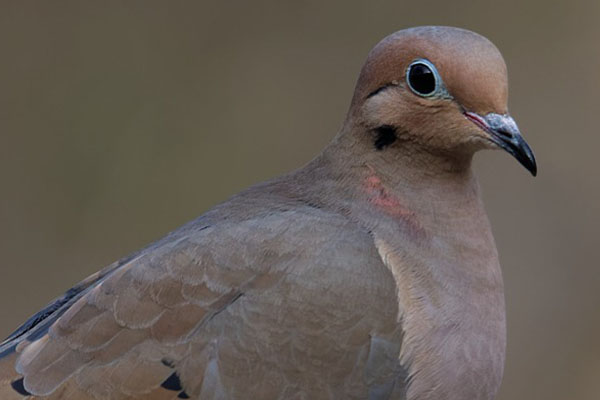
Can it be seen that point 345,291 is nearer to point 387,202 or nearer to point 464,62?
point 387,202

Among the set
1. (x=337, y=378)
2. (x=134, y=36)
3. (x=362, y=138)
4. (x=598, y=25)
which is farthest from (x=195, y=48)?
(x=337, y=378)

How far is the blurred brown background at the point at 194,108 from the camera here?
6391 mm

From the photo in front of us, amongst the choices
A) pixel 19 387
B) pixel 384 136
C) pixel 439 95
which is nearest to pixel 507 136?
pixel 439 95

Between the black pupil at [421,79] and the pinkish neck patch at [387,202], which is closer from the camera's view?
the black pupil at [421,79]

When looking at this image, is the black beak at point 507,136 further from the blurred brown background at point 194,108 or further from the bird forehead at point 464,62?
the blurred brown background at point 194,108

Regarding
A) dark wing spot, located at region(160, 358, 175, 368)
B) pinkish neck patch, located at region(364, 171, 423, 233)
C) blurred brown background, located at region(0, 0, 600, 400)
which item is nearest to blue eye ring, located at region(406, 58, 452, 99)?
pinkish neck patch, located at region(364, 171, 423, 233)

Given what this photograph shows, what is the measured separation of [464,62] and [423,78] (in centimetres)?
13

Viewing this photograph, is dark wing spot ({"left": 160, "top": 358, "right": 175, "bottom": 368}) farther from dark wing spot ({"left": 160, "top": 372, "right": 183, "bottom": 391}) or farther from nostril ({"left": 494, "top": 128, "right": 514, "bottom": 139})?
nostril ({"left": 494, "top": 128, "right": 514, "bottom": 139})

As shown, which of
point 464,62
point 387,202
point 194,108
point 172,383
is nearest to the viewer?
point 172,383

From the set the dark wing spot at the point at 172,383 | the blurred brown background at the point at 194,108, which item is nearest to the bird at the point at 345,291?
the dark wing spot at the point at 172,383

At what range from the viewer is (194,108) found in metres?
6.58

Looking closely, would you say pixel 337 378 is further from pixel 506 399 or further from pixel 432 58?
pixel 506 399

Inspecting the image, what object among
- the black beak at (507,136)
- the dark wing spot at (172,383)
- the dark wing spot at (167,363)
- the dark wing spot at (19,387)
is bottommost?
the dark wing spot at (172,383)

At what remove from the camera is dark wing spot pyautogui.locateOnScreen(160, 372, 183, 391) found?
297cm
